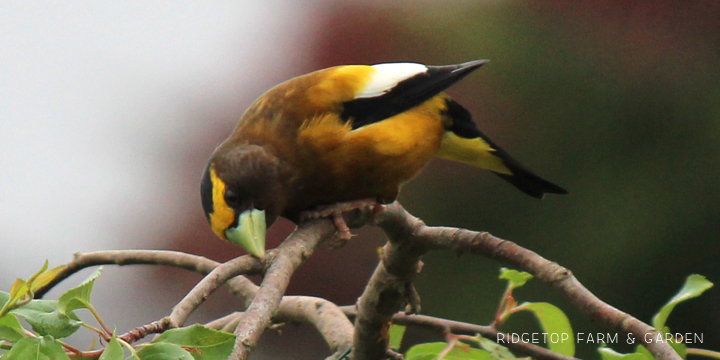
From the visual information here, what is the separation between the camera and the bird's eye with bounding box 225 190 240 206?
6.89 feet

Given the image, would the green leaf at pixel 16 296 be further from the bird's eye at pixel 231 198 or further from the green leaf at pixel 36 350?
the bird's eye at pixel 231 198

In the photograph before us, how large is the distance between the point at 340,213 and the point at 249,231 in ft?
0.96

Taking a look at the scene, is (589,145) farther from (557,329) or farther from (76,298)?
(76,298)

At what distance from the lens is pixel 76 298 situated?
0.99 m

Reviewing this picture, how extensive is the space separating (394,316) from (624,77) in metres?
2.87

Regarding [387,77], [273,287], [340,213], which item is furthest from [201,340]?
[387,77]

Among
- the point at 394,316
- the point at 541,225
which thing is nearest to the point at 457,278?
the point at 541,225

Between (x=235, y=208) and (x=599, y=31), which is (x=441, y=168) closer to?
(x=599, y=31)

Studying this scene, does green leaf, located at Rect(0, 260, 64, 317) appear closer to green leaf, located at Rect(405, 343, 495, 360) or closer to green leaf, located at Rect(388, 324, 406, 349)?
green leaf, located at Rect(405, 343, 495, 360)

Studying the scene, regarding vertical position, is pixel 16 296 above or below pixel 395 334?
above

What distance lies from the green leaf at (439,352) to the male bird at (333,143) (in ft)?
1.35

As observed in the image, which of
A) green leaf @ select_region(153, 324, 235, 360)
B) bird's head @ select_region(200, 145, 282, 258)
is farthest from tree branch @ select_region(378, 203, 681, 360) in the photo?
green leaf @ select_region(153, 324, 235, 360)

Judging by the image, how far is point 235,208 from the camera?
2.10 m

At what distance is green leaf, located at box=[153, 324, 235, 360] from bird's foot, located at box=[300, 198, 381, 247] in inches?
38.7
